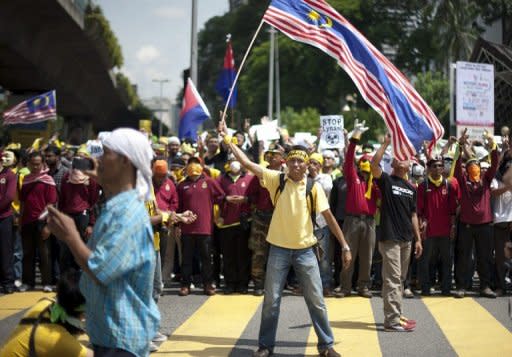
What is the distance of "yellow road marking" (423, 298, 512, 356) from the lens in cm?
921

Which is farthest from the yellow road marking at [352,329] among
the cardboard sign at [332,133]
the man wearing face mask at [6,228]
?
the cardboard sign at [332,133]

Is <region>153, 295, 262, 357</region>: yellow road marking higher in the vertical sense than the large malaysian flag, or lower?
lower

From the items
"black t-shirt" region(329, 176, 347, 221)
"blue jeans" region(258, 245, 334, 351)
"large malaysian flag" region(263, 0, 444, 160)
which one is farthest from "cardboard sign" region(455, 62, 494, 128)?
"blue jeans" region(258, 245, 334, 351)

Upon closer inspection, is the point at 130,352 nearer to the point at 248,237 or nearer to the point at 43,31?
the point at 248,237

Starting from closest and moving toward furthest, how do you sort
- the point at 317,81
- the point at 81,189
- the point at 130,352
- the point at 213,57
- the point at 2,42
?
the point at 130,352, the point at 81,189, the point at 2,42, the point at 317,81, the point at 213,57

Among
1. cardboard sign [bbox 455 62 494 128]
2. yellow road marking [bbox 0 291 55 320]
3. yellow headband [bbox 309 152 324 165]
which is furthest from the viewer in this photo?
cardboard sign [bbox 455 62 494 128]

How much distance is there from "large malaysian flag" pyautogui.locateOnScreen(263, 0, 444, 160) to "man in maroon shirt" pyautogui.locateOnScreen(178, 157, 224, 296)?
3648 millimetres

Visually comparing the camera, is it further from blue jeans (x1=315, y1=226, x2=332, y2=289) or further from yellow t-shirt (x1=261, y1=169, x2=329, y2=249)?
blue jeans (x1=315, y1=226, x2=332, y2=289)

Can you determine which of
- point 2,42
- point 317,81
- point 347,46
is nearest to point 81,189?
point 347,46

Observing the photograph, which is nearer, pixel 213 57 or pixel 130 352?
pixel 130 352

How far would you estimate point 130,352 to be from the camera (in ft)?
14.8

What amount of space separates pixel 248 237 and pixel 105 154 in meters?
9.88

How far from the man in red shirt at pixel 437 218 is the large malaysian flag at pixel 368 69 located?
3.32 meters

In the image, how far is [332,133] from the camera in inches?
716
